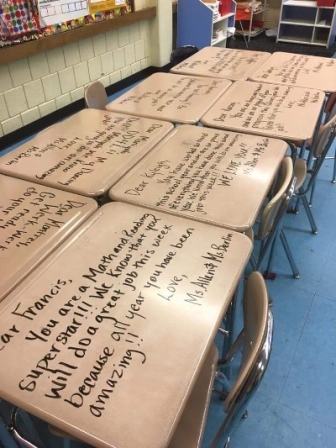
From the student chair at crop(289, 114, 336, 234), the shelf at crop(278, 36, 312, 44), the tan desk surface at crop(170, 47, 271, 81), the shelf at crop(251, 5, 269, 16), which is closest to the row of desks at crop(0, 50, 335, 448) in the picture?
the student chair at crop(289, 114, 336, 234)

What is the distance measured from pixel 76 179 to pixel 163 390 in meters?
0.88

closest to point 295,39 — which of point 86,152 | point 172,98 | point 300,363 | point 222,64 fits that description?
point 222,64

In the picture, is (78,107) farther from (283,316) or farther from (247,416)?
(247,416)

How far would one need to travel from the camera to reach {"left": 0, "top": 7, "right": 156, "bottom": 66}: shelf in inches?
112

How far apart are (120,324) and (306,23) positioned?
607cm

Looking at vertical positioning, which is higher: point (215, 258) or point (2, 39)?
point (2, 39)

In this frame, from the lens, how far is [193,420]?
3.19ft

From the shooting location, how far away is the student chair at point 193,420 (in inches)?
34.3

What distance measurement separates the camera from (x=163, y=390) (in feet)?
2.38

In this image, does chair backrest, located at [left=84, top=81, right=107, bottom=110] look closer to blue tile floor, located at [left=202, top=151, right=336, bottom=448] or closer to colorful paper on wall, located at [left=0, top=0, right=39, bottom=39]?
colorful paper on wall, located at [left=0, top=0, right=39, bottom=39]

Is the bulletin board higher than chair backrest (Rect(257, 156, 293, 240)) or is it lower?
higher

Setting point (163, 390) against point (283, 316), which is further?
point (283, 316)

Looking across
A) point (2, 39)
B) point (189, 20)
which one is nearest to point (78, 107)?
point (2, 39)

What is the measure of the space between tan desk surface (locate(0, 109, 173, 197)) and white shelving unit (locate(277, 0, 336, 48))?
16.2 feet
